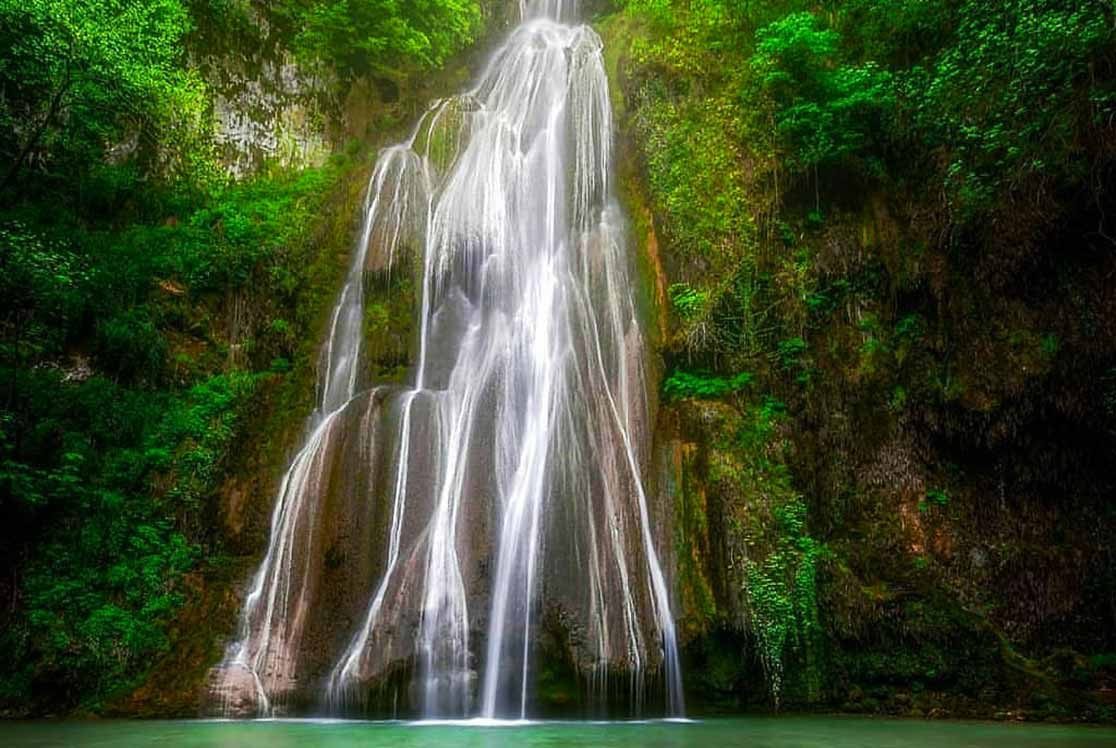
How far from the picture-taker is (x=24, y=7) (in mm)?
11328

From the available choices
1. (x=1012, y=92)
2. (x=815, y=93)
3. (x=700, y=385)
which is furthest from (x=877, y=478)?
(x=815, y=93)

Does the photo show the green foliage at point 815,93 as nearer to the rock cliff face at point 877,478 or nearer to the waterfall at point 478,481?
the rock cliff face at point 877,478

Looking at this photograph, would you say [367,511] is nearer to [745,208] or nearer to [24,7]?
[745,208]

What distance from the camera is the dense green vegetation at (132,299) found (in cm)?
939

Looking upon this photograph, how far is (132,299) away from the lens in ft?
41.1

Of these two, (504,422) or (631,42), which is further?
(631,42)

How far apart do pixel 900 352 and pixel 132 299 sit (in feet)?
41.4

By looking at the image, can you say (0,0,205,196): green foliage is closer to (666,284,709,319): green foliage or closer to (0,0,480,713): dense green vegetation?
(0,0,480,713): dense green vegetation

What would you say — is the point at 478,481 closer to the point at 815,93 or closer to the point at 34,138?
the point at 34,138

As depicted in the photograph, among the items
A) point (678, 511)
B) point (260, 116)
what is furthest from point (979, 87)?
point (260, 116)

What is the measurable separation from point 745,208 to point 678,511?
5071 mm

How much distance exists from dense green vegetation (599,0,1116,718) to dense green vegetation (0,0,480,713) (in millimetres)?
6371

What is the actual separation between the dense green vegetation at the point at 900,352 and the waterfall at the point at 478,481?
935mm

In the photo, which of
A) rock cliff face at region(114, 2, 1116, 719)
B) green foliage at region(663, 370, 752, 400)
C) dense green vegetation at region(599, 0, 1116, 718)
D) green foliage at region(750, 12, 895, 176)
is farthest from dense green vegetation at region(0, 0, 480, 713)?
green foliage at region(750, 12, 895, 176)
